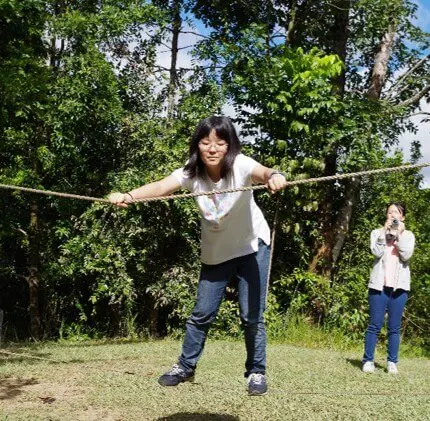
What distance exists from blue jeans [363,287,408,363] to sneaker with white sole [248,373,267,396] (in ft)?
9.72

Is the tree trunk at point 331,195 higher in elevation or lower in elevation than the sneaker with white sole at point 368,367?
higher

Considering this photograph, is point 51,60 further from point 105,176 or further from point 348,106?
point 348,106

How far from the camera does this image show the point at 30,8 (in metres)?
7.12

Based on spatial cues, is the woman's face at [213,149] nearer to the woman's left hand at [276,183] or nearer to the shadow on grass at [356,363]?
the woman's left hand at [276,183]

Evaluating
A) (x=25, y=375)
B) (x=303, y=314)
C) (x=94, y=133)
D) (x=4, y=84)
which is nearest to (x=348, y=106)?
(x=303, y=314)

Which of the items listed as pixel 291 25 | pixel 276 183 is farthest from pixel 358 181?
pixel 276 183

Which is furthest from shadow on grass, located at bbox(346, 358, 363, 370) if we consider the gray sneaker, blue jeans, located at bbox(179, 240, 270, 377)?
the gray sneaker

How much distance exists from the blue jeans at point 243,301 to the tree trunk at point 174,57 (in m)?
6.83

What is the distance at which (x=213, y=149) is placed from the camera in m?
3.47

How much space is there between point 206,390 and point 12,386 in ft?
5.56

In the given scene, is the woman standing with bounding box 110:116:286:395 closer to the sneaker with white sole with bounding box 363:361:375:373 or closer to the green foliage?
the sneaker with white sole with bounding box 363:361:375:373

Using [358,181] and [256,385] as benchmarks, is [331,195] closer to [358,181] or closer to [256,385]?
[358,181]

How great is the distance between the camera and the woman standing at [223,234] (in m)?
3.51

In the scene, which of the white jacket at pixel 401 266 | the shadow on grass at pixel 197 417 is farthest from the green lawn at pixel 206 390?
the white jacket at pixel 401 266
